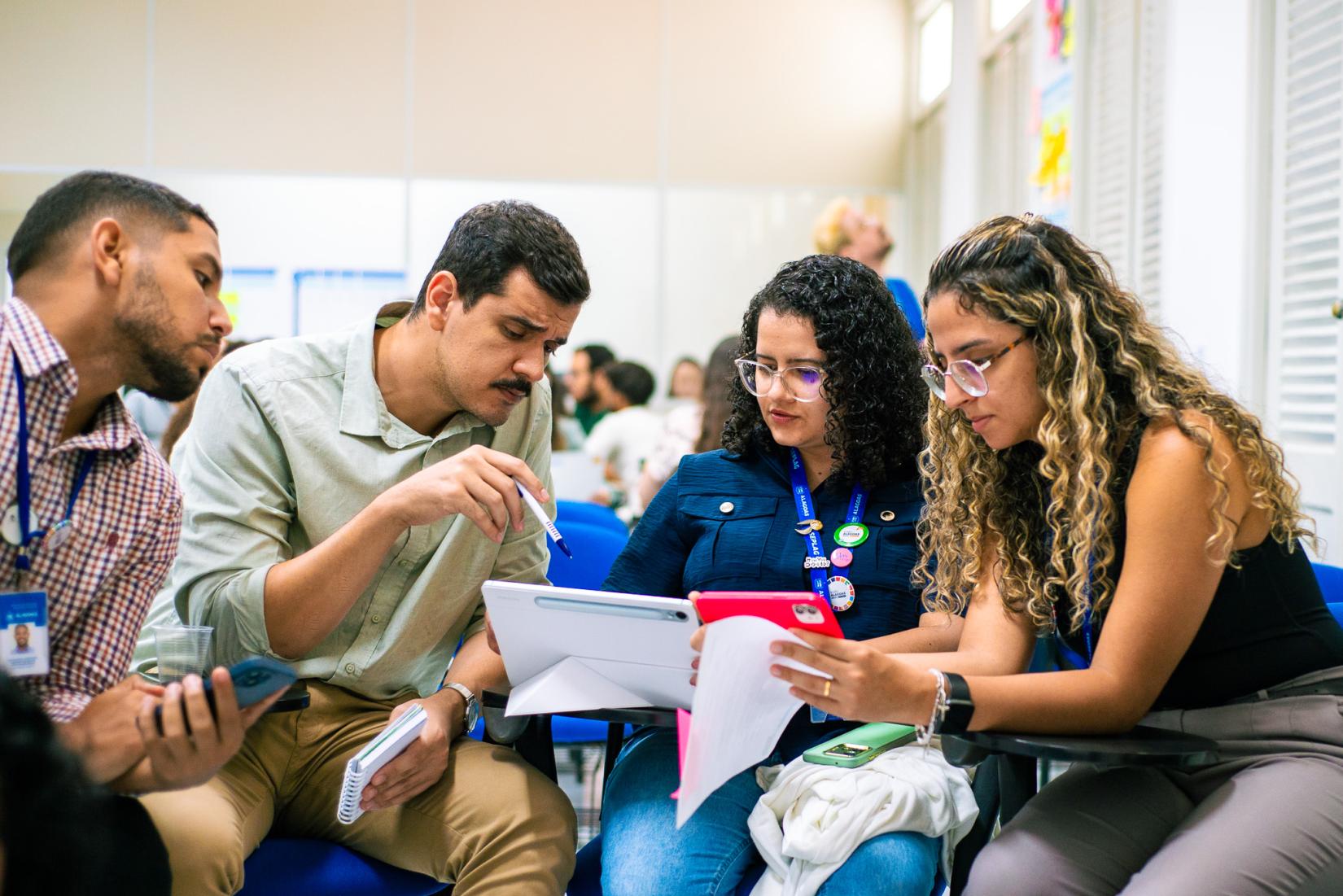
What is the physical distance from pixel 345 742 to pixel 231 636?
25cm

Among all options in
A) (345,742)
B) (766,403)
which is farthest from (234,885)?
(766,403)

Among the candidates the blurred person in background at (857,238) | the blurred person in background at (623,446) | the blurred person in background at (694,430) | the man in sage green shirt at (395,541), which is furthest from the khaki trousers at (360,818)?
the blurred person in background at (623,446)

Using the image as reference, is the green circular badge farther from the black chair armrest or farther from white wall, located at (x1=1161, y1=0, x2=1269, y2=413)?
white wall, located at (x1=1161, y1=0, x2=1269, y2=413)

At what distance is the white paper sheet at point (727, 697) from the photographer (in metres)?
1.45

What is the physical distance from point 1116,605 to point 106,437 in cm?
133

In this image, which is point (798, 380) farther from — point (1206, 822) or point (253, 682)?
point (253, 682)

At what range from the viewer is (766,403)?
212 cm

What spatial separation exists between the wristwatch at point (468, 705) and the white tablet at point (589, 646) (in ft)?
0.61

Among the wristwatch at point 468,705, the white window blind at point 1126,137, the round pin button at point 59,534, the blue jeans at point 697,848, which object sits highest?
the white window blind at point 1126,137

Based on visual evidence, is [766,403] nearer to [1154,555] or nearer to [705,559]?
[705,559]

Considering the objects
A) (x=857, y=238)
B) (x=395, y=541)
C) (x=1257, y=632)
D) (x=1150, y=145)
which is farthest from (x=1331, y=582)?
(x=1150, y=145)

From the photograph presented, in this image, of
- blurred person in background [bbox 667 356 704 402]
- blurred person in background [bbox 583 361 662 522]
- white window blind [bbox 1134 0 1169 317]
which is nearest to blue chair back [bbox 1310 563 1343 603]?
white window blind [bbox 1134 0 1169 317]

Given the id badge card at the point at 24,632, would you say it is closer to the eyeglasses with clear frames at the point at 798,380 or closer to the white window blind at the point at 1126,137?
the eyeglasses with clear frames at the point at 798,380

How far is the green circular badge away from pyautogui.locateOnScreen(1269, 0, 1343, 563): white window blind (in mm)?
1850
